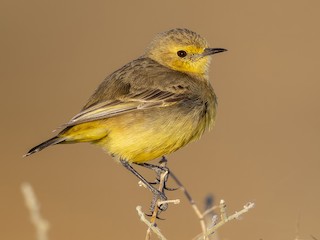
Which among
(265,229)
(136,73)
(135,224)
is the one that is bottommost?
(135,224)

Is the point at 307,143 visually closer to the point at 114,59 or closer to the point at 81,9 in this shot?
the point at 114,59

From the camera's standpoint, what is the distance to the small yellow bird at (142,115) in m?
6.70

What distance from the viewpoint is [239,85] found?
16.0m

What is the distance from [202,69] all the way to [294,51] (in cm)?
1024

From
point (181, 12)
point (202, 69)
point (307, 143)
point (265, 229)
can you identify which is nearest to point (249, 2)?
point (181, 12)

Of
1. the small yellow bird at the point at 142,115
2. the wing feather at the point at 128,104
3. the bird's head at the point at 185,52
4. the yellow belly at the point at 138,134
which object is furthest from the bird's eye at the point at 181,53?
the yellow belly at the point at 138,134

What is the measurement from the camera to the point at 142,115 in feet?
22.7

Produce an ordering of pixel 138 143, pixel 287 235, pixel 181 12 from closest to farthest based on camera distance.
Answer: pixel 287 235, pixel 138 143, pixel 181 12

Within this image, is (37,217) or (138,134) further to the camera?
(138,134)

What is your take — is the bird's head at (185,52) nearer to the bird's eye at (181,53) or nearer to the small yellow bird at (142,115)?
the bird's eye at (181,53)

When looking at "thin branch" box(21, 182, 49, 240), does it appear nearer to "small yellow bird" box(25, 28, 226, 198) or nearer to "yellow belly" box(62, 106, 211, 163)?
"small yellow bird" box(25, 28, 226, 198)

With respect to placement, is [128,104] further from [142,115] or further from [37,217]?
[37,217]

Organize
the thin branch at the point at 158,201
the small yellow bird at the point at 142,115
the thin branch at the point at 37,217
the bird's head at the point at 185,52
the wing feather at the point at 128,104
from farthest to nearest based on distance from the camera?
the bird's head at the point at 185,52
the small yellow bird at the point at 142,115
the wing feather at the point at 128,104
the thin branch at the point at 158,201
the thin branch at the point at 37,217

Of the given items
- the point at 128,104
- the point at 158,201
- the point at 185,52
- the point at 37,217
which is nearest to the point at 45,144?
the point at 128,104
